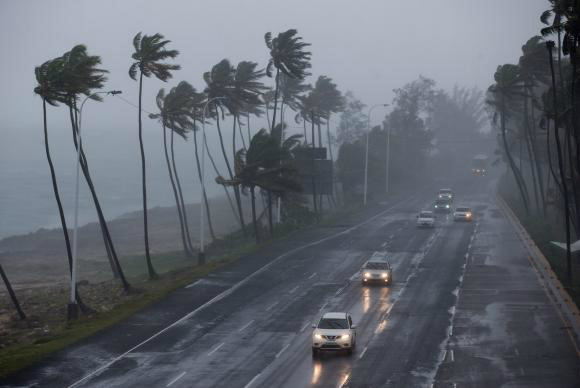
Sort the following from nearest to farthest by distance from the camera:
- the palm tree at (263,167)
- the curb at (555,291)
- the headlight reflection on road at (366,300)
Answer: the curb at (555,291)
the headlight reflection on road at (366,300)
the palm tree at (263,167)

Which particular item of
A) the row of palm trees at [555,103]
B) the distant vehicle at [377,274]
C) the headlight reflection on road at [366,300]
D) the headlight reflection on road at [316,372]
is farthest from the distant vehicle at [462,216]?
the headlight reflection on road at [316,372]

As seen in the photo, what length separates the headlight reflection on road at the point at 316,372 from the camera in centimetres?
2783

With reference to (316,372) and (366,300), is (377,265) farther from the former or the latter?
(316,372)

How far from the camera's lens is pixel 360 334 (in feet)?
117

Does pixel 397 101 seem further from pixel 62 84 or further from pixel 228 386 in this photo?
pixel 228 386

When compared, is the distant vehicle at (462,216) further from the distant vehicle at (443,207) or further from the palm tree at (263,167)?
the palm tree at (263,167)

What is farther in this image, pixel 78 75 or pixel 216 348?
pixel 78 75

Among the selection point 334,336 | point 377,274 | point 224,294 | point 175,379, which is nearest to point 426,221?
point 377,274

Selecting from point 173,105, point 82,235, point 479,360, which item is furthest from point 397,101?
point 479,360

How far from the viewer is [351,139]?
641 feet

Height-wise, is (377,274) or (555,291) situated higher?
(377,274)

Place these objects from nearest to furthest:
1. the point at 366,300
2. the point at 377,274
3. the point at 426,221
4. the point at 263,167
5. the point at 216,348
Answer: the point at 216,348, the point at 366,300, the point at 377,274, the point at 263,167, the point at 426,221

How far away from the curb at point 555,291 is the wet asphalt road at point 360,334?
49 cm

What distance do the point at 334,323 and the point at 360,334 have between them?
3.89 meters
